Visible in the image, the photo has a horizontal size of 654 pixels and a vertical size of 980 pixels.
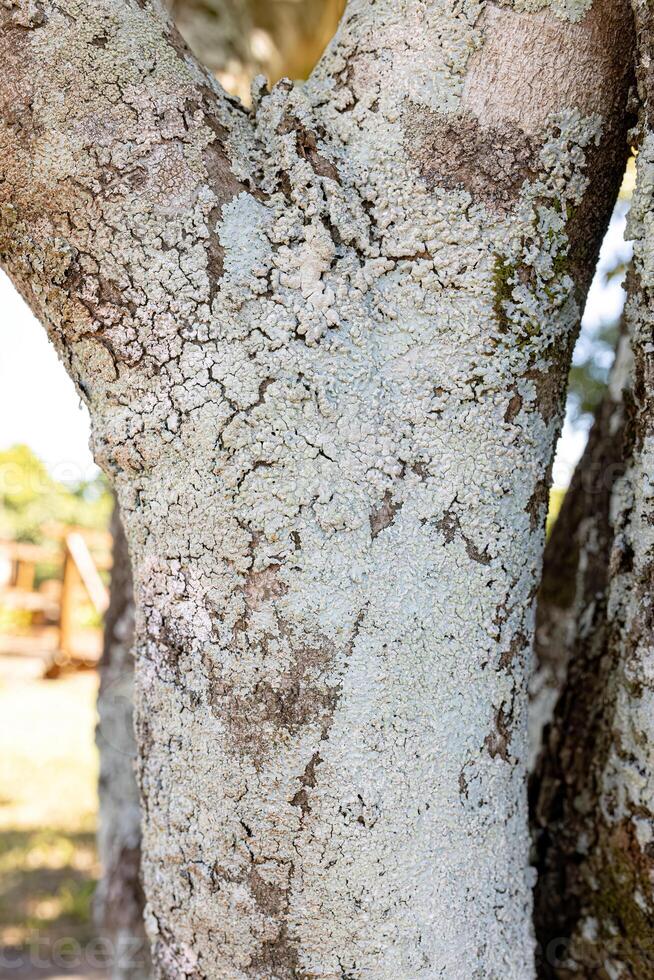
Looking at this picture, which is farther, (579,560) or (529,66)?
(579,560)

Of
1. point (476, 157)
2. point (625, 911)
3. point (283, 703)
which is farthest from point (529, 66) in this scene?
point (625, 911)

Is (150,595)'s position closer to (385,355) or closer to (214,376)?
(214,376)

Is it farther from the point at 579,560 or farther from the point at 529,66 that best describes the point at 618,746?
the point at 529,66

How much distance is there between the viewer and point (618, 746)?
1139 mm

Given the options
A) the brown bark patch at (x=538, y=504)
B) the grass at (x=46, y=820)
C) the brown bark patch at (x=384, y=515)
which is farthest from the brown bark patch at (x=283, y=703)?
the grass at (x=46, y=820)

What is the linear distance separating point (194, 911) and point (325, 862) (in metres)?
0.18

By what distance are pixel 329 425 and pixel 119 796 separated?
6.09 feet

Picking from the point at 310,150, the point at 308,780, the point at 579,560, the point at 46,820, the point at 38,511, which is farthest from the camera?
the point at 38,511

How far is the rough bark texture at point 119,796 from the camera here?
7.73 feet

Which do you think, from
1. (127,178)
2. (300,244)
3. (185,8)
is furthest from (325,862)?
(185,8)

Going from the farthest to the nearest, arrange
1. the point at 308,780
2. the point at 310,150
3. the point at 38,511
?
the point at 38,511 < the point at 310,150 < the point at 308,780

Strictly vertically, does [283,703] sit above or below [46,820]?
above

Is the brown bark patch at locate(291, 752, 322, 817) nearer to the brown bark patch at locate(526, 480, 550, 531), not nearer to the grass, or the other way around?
the brown bark patch at locate(526, 480, 550, 531)

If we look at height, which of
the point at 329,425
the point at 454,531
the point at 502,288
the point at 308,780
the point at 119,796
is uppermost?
the point at 502,288
